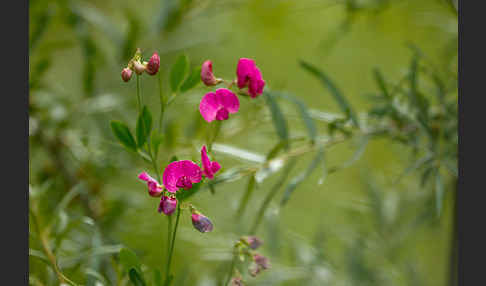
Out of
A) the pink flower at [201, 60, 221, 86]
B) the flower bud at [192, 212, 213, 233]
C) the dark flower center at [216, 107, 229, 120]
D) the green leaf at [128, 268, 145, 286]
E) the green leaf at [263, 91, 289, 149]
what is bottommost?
the green leaf at [128, 268, 145, 286]

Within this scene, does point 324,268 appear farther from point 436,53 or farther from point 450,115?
point 436,53

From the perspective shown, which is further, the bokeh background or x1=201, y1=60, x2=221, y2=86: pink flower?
the bokeh background

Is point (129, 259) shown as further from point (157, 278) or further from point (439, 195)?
point (439, 195)

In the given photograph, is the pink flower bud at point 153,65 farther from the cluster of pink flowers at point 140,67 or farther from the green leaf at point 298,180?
the green leaf at point 298,180

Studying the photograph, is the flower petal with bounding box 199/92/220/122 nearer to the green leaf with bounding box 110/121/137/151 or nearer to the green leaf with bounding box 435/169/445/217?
the green leaf with bounding box 110/121/137/151

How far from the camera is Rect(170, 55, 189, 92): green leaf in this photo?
0.27 m

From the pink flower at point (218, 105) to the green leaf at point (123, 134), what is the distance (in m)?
0.04

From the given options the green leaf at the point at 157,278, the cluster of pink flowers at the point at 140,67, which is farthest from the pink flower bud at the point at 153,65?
the green leaf at the point at 157,278

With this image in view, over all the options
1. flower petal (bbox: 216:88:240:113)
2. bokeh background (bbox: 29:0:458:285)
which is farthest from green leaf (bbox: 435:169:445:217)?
flower petal (bbox: 216:88:240:113)

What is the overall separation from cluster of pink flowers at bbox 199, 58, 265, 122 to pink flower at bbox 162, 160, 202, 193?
3 centimetres

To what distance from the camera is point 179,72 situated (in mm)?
271

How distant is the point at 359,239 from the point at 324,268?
0.06 m

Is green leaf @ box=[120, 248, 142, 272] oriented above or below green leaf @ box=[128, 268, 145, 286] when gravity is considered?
above

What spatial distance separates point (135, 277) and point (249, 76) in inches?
4.7
